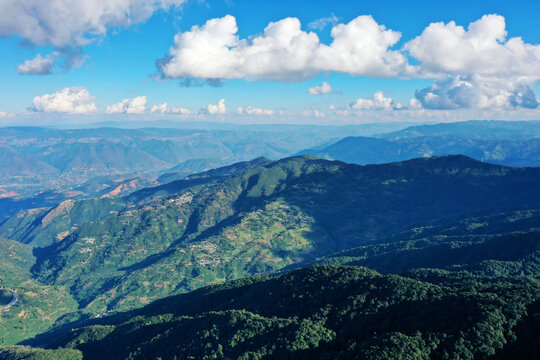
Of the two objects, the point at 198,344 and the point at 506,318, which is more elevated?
the point at 506,318

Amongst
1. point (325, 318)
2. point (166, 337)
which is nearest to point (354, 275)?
point (325, 318)

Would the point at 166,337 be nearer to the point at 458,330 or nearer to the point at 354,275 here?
the point at 354,275

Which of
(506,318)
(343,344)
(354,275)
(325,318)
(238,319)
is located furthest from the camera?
(354,275)

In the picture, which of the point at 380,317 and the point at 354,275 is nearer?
the point at 380,317

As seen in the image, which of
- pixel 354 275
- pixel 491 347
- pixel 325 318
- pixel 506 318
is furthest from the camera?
pixel 354 275

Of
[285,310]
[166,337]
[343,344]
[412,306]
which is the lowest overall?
[166,337]

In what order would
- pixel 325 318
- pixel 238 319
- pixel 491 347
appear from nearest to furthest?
1. pixel 491 347
2. pixel 325 318
3. pixel 238 319

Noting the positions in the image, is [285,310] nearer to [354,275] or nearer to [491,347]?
[354,275]

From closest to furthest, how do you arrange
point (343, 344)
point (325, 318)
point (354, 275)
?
point (343, 344) → point (325, 318) → point (354, 275)

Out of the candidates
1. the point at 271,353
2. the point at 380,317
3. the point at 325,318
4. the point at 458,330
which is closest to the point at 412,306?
the point at 380,317
